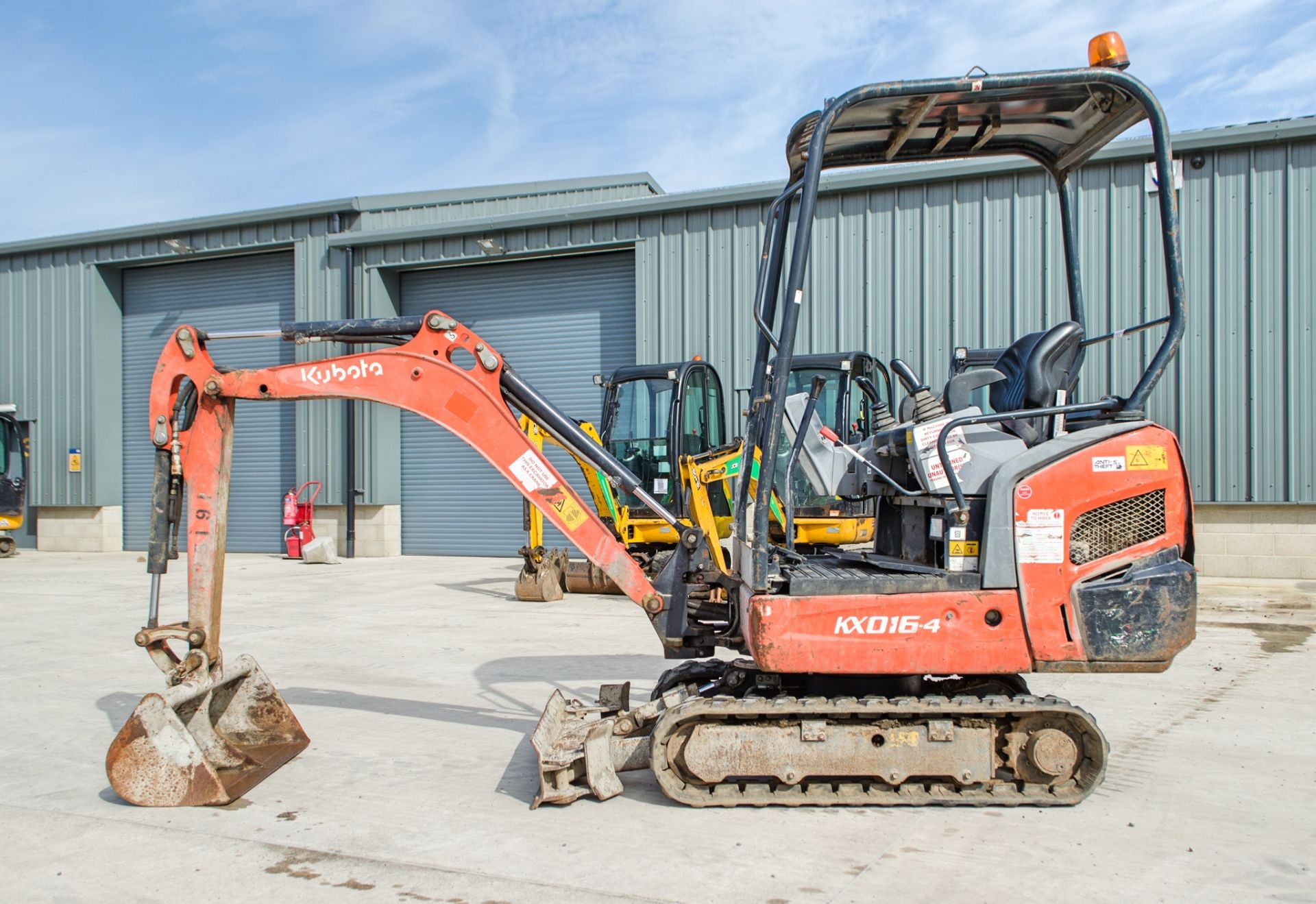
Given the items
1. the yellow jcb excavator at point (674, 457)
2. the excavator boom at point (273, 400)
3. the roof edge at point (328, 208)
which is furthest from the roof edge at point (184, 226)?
the excavator boom at point (273, 400)

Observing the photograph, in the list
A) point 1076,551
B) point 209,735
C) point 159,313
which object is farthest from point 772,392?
point 159,313

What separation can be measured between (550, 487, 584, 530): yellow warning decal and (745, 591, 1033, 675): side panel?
3.94 ft

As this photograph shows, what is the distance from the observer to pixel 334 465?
802 inches

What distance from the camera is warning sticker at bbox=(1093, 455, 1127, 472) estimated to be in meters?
4.58

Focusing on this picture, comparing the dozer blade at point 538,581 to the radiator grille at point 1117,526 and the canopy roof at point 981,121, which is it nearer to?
the canopy roof at point 981,121

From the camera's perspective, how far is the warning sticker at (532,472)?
542cm

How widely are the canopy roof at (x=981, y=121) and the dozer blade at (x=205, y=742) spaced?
4.12 m

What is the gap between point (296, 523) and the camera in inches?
779

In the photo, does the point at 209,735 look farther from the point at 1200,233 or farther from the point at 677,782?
the point at 1200,233

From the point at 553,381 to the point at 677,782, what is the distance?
1562cm

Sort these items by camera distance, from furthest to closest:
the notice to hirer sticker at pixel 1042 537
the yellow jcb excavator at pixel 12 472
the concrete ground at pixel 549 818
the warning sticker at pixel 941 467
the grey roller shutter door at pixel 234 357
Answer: the grey roller shutter door at pixel 234 357, the yellow jcb excavator at pixel 12 472, the warning sticker at pixel 941 467, the notice to hirer sticker at pixel 1042 537, the concrete ground at pixel 549 818

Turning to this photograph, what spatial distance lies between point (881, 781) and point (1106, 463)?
5.79 feet

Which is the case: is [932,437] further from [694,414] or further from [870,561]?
[694,414]

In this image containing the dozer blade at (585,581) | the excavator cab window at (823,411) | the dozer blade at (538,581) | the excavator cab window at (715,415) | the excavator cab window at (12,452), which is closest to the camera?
the dozer blade at (538,581)
